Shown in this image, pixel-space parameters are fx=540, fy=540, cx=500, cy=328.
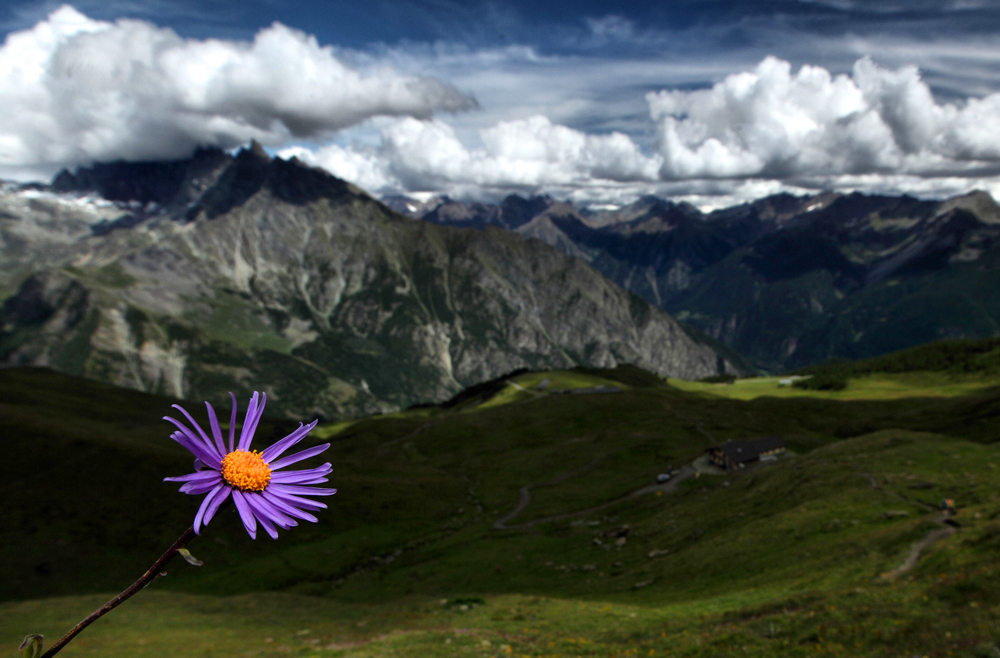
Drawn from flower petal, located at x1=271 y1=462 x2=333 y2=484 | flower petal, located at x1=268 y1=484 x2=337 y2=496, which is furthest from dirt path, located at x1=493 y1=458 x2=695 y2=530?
flower petal, located at x1=268 y1=484 x2=337 y2=496

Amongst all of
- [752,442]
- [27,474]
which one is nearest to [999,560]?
[752,442]

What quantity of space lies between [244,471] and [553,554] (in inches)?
3144

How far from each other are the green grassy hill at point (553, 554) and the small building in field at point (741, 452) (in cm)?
571

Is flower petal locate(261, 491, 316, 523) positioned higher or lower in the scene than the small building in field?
higher

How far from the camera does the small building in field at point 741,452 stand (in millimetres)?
117062

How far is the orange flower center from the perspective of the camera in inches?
155

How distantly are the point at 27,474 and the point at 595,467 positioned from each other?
12268 centimetres

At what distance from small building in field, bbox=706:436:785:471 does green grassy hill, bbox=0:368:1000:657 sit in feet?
18.7

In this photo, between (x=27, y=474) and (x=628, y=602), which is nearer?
(x=628, y=602)

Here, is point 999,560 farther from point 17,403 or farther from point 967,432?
point 17,403

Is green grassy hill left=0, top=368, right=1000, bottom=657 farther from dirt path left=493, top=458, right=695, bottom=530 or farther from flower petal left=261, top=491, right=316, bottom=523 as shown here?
flower petal left=261, top=491, right=316, bottom=523

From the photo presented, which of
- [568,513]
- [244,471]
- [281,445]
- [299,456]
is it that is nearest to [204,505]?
[244,471]

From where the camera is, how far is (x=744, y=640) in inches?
928

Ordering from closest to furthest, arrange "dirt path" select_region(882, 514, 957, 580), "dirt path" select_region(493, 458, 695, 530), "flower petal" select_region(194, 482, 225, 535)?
"flower petal" select_region(194, 482, 225, 535) < "dirt path" select_region(882, 514, 957, 580) < "dirt path" select_region(493, 458, 695, 530)
